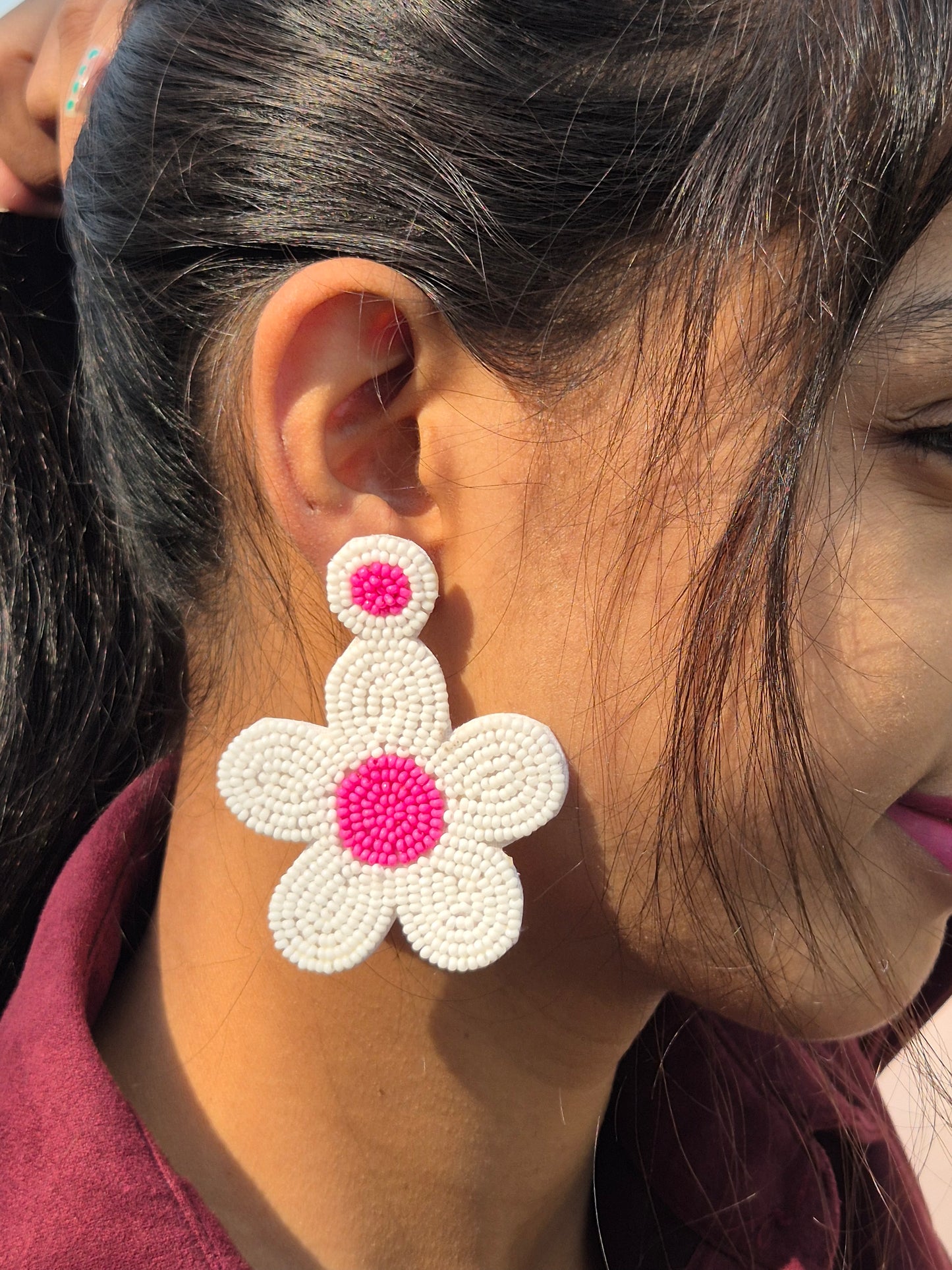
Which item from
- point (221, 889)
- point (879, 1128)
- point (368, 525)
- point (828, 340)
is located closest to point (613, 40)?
point (828, 340)

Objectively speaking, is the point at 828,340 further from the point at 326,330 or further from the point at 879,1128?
the point at 879,1128

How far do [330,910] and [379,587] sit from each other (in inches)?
10.6

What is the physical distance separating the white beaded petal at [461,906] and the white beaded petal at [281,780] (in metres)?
0.09

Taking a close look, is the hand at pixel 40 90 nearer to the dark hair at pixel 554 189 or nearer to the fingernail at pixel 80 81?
the fingernail at pixel 80 81

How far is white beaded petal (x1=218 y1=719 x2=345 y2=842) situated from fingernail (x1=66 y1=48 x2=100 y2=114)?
735 mm

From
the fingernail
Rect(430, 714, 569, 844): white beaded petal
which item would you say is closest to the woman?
Rect(430, 714, 569, 844): white beaded petal

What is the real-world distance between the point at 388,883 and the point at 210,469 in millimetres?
413

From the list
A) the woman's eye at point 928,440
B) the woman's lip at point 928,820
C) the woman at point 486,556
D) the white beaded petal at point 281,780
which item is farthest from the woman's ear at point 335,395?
the woman's lip at point 928,820

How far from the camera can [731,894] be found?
0.97m

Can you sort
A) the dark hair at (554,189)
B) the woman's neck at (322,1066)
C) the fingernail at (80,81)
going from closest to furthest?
the dark hair at (554,189) → the woman's neck at (322,1066) → the fingernail at (80,81)

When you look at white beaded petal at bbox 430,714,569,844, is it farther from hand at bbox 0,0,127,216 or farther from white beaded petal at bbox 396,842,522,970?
hand at bbox 0,0,127,216

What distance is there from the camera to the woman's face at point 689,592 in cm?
89

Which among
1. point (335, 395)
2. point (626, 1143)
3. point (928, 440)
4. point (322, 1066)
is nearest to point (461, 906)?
point (322, 1066)

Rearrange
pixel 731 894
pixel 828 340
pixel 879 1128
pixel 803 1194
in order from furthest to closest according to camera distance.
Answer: pixel 879 1128, pixel 803 1194, pixel 731 894, pixel 828 340
